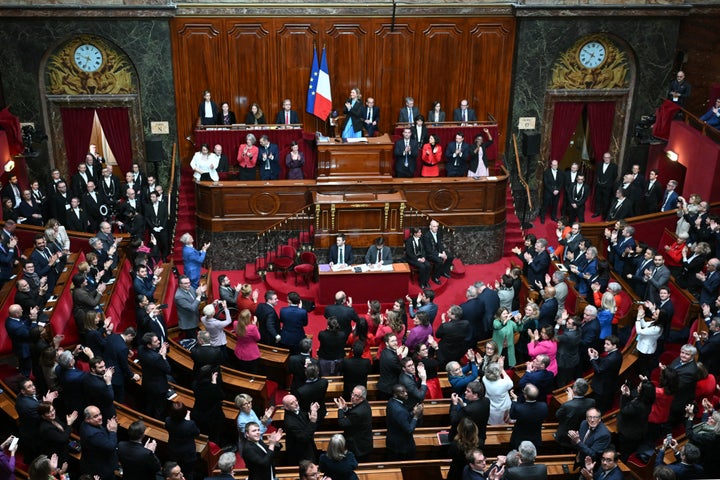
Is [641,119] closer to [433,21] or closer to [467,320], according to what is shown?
[433,21]

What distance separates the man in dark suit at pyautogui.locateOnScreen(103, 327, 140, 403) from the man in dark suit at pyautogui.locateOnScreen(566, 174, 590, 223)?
8652 mm

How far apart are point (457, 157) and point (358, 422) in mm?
7612

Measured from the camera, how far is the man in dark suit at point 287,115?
15.2 meters

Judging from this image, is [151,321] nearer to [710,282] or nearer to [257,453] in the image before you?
[257,453]

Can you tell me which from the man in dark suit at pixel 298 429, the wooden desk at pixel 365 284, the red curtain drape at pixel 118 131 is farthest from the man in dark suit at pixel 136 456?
the red curtain drape at pixel 118 131

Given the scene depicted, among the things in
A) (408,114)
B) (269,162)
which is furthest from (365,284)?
(408,114)

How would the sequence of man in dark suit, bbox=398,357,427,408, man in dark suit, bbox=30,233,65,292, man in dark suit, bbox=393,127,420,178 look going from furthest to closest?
man in dark suit, bbox=393,127,420,178 < man in dark suit, bbox=30,233,65,292 < man in dark suit, bbox=398,357,427,408

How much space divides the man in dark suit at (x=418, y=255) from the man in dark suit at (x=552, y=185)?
303 centimetres

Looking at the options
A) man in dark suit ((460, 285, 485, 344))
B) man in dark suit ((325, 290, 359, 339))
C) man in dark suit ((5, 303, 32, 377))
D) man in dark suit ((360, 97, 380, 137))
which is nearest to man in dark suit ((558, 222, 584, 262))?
man in dark suit ((460, 285, 485, 344))

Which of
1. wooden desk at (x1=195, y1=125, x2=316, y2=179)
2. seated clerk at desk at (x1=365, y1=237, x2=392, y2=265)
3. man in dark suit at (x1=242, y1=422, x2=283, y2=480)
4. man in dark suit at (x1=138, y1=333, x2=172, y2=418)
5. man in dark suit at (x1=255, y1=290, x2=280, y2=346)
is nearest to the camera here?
man in dark suit at (x1=242, y1=422, x2=283, y2=480)

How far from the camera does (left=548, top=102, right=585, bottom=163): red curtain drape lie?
16.2 metres

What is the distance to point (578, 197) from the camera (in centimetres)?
1488

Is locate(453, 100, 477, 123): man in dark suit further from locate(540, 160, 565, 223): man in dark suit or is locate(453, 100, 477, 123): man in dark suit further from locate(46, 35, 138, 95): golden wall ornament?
locate(46, 35, 138, 95): golden wall ornament

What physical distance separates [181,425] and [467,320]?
13.5ft
